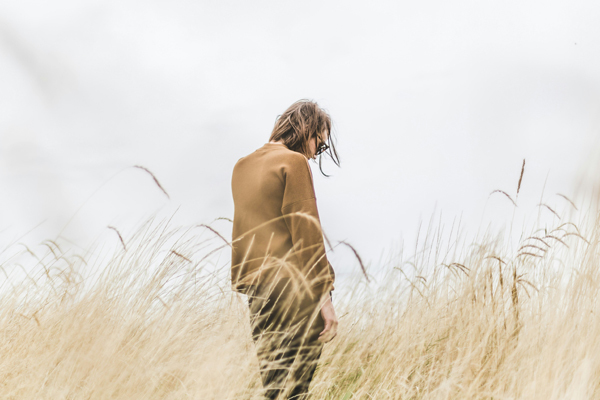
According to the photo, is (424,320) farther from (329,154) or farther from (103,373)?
(103,373)

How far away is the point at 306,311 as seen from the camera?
178cm

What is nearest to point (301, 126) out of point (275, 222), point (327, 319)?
point (275, 222)

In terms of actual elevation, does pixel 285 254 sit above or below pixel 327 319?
above

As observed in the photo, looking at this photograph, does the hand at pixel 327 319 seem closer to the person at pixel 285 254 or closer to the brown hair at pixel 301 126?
the person at pixel 285 254

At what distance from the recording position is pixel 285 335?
1.77 meters

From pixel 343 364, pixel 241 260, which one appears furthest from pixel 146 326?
pixel 343 364

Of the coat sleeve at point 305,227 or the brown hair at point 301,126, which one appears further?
the brown hair at point 301,126

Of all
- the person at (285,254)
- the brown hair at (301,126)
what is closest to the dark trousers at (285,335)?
the person at (285,254)

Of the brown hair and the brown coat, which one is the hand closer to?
the brown coat

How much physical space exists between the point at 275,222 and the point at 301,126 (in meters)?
0.39

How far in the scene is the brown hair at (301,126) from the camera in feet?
6.53

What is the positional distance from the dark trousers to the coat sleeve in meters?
0.07

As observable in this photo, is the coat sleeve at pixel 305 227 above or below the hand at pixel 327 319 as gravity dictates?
above

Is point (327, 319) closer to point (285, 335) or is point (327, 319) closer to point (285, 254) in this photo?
point (285, 335)
